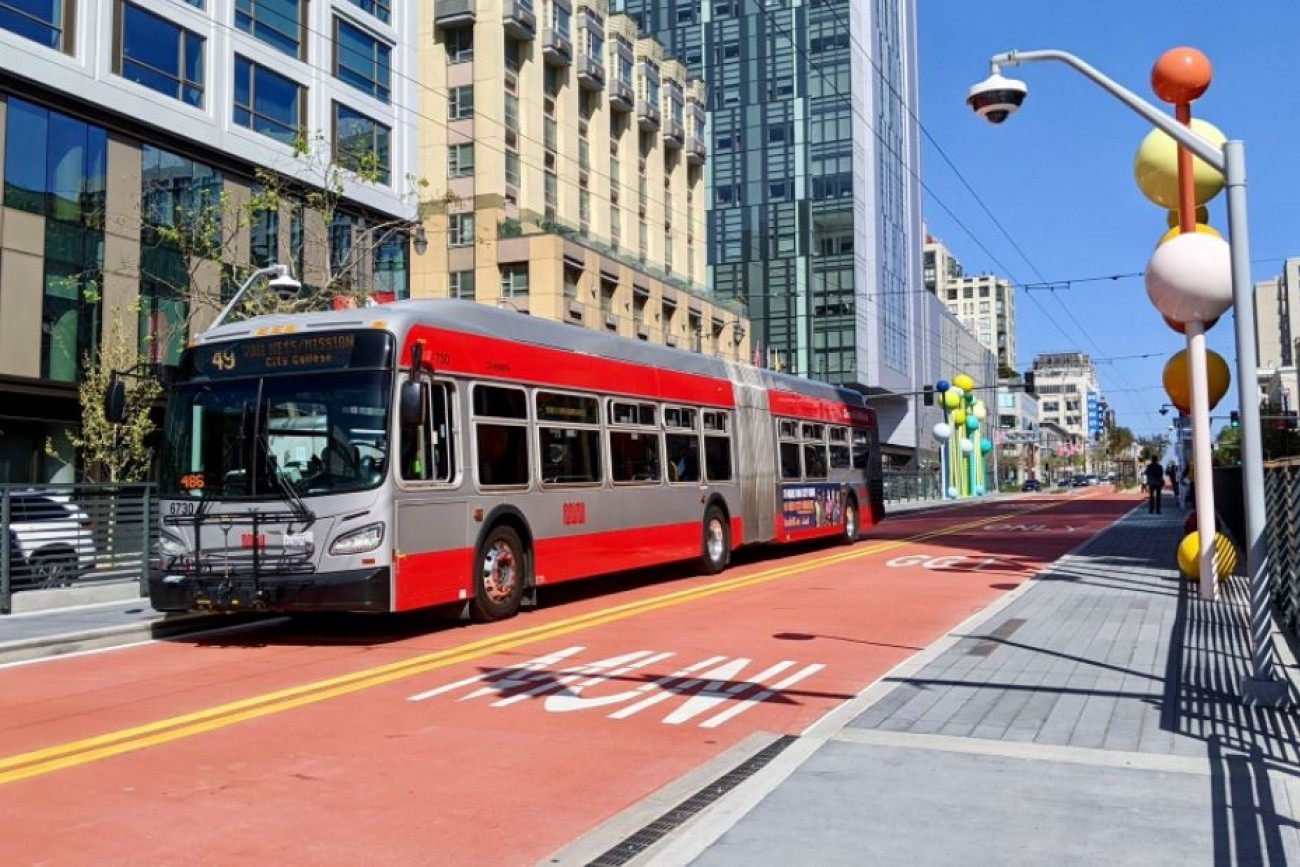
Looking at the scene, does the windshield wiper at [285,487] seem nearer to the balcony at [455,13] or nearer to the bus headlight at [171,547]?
the bus headlight at [171,547]

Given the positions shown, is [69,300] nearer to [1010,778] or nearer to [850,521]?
[850,521]

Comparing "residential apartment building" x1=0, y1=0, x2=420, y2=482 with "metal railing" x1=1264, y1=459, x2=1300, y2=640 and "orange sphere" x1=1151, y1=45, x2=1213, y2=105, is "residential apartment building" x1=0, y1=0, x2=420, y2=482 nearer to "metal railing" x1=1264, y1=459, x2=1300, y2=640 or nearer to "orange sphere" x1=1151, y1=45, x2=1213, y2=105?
"orange sphere" x1=1151, y1=45, x2=1213, y2=105

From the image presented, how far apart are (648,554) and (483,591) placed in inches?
167

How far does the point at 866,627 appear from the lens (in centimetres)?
1208

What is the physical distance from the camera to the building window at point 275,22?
3275 centimetres

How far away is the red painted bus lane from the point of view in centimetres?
532

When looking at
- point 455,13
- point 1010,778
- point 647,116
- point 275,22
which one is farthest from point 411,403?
point 647,116

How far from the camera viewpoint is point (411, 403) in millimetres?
10570

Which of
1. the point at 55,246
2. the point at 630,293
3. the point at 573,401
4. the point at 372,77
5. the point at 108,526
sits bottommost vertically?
the point at 108,526

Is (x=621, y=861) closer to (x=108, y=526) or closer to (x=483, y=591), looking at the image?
(x=483, y=591)

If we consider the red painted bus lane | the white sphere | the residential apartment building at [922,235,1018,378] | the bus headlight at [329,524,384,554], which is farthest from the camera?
the residential apartment building at [922,235,1018,378]

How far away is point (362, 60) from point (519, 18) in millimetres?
14238

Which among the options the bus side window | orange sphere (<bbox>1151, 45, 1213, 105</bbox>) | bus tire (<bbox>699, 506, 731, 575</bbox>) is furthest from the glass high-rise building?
the bus side window

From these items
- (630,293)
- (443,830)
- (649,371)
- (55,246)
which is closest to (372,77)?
(55,246)
